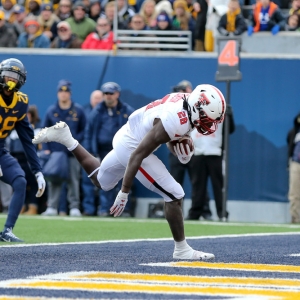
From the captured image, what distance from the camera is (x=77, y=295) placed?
483 centimetres

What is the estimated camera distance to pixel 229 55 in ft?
47.0

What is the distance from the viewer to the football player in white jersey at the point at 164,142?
693cm

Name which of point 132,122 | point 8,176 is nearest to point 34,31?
point 8,176

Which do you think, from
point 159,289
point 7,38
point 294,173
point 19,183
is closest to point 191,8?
point 7,38

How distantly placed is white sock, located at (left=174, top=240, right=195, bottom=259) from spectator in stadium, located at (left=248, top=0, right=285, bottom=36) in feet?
29.5

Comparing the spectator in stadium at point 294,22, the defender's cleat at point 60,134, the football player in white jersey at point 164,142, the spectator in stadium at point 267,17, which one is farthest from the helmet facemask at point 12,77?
A: the spectator in stadium at point 294,22

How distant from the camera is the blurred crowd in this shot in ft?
52.0

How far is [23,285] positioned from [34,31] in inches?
475

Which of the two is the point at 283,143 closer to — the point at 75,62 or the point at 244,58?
the point at 244,58

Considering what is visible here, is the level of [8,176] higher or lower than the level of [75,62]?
lower

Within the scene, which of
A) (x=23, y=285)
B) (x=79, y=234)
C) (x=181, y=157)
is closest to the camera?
(x=23, y=285)

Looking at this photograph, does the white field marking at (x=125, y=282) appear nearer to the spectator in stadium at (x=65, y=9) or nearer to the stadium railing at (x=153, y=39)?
the stadium railing at (x=153, y=39)

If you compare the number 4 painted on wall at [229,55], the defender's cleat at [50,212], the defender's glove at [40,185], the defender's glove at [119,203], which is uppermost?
the number 4 painted on wall at [229,55]

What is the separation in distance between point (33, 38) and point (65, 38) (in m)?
0.69
